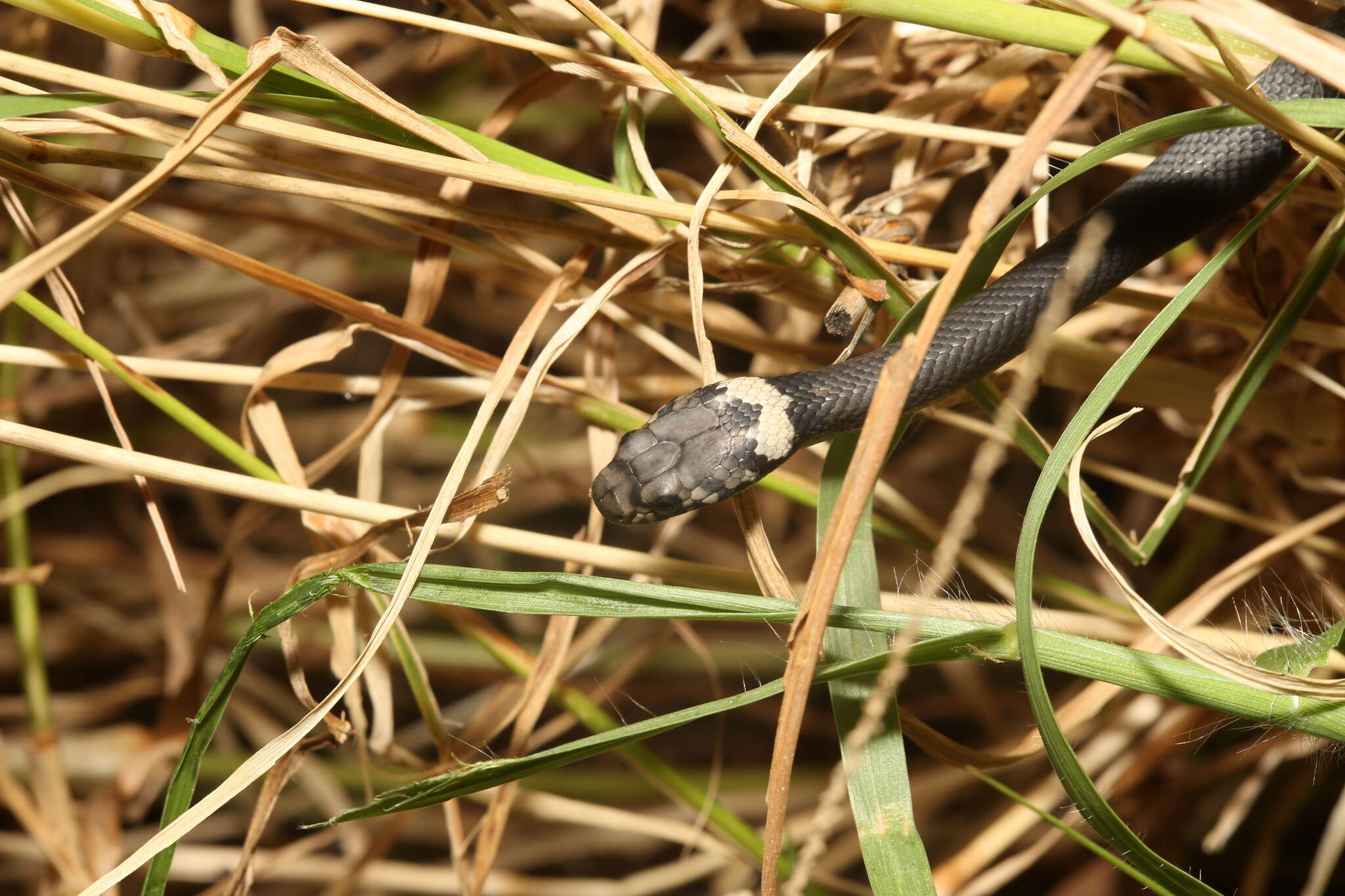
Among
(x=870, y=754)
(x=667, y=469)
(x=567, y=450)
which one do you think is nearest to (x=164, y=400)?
(x=667, y=469)

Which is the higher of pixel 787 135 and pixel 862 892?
pixel 787 135

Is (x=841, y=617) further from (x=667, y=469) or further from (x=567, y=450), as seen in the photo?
(x=567, y=450)

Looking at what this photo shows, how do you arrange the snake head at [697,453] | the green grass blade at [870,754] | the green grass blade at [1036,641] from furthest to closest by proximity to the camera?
the snake head at [697,453], the green grass blade at [870,754], the green grass blade at [1036,641]

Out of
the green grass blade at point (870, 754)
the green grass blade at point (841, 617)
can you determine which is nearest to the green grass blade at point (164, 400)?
the green grass blade at point (841, 617)

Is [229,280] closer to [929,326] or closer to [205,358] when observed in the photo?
[205,358]

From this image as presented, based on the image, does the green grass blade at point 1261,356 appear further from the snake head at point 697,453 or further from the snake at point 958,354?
the snake head at point 697,453

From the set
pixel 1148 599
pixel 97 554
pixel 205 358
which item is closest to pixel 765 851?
pixel 1148 599

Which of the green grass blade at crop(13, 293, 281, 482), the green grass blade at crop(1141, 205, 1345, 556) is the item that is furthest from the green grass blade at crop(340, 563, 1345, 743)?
the green grass blade at crop(13, 293, 281, 482)
